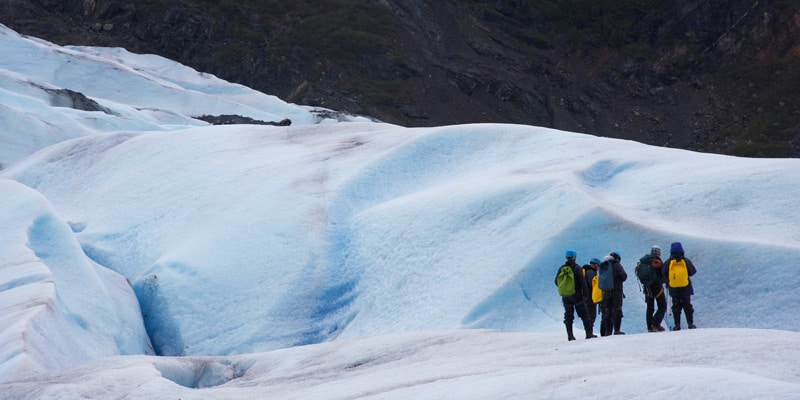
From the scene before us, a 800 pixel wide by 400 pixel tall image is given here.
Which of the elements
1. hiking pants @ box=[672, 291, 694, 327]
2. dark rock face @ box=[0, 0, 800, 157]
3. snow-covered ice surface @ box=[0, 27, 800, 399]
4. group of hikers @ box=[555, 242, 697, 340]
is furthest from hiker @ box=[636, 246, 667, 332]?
dark rock face @ box=[0, 0, 800, 157]

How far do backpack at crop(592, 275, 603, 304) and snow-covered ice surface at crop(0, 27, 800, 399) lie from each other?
1.15 m

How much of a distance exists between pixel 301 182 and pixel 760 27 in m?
79.8

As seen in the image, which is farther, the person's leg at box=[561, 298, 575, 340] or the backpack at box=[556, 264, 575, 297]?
the backpack at box=[556, 264, 575, 297]

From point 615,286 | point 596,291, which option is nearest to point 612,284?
point 615,286

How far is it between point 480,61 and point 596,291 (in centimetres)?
7899

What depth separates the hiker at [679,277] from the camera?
1421 centimetres

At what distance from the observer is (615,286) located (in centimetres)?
1442

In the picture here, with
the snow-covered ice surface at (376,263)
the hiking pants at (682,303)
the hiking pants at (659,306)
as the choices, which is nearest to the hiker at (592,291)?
the hiking pants at (659,306)

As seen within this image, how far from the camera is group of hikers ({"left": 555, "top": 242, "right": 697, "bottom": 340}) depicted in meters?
14.2

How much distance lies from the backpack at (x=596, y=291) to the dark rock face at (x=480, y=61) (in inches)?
2600

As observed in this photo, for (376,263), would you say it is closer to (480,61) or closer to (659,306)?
(659,306)

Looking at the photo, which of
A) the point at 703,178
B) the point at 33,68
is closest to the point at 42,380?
the point at 703,178

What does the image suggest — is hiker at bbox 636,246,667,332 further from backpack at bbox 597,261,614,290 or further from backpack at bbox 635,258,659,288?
backpack at bbox 597,261,614,290

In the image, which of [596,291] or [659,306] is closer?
[596,291]
